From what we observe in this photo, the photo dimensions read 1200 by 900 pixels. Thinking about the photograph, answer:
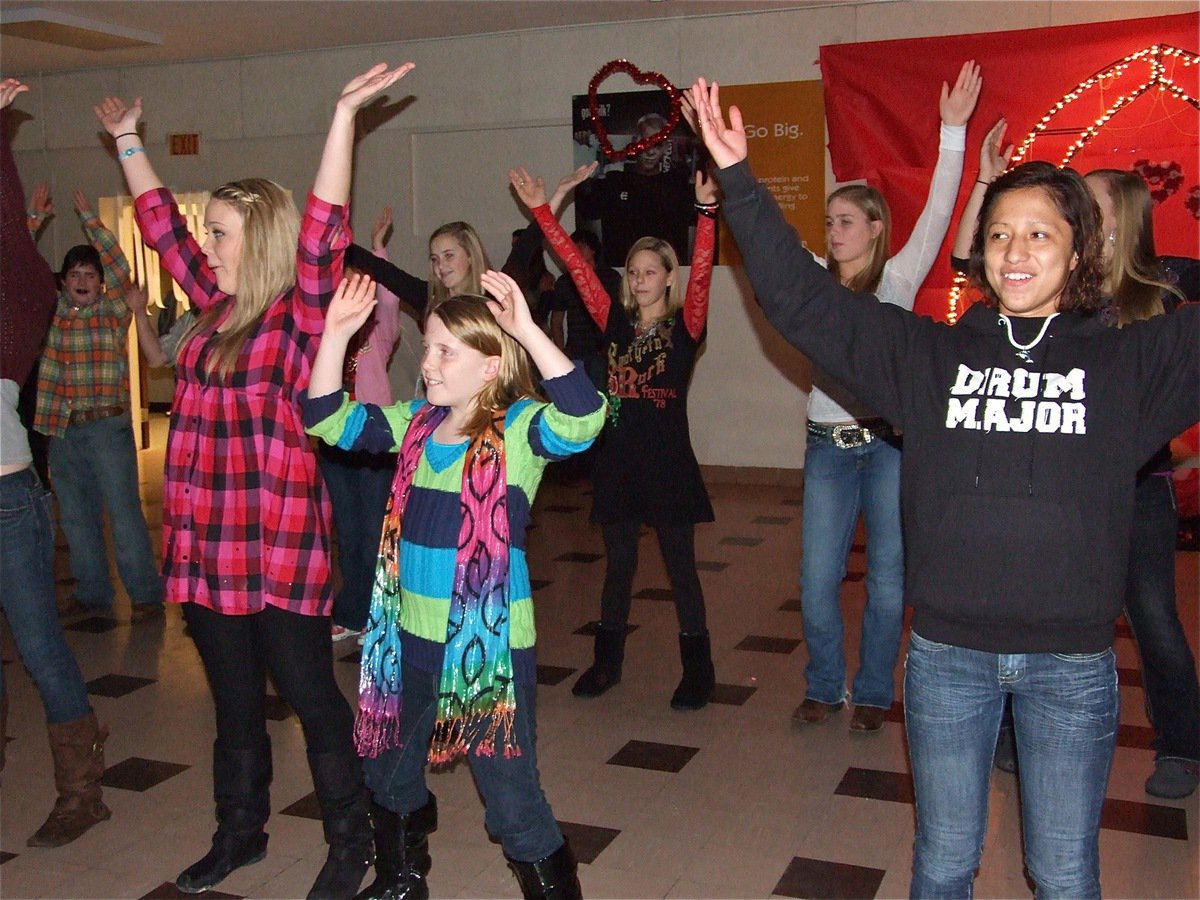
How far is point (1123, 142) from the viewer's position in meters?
6.79

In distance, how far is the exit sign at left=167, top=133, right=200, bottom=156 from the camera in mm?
10172

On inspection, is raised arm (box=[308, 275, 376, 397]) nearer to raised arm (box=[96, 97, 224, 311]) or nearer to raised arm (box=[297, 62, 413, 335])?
raised arm (box=[297, 62, 413, 335])

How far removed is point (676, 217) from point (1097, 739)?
691 centimetres

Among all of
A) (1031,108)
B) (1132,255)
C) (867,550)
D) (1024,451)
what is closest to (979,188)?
(1132,255)

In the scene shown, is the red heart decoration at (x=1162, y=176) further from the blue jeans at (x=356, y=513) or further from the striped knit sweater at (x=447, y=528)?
the striped knit sweater at (x=447, y=528)

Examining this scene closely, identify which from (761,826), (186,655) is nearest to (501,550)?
(761,826)

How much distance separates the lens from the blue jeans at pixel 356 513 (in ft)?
15.4

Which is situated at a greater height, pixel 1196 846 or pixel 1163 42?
pixel 1163 42

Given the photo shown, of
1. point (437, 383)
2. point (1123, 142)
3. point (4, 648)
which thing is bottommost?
point (4, 648)

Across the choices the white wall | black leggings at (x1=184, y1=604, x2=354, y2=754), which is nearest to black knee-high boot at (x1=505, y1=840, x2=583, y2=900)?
black leggings at (x1=184, y1=604, x2=354, y2=754)

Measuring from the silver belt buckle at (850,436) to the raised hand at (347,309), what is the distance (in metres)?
1.74

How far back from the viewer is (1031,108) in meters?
7.09

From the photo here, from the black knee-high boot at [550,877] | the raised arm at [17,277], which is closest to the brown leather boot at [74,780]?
the raised arm at [17,277]

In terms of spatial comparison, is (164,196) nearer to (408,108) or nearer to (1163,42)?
(1163,42)
